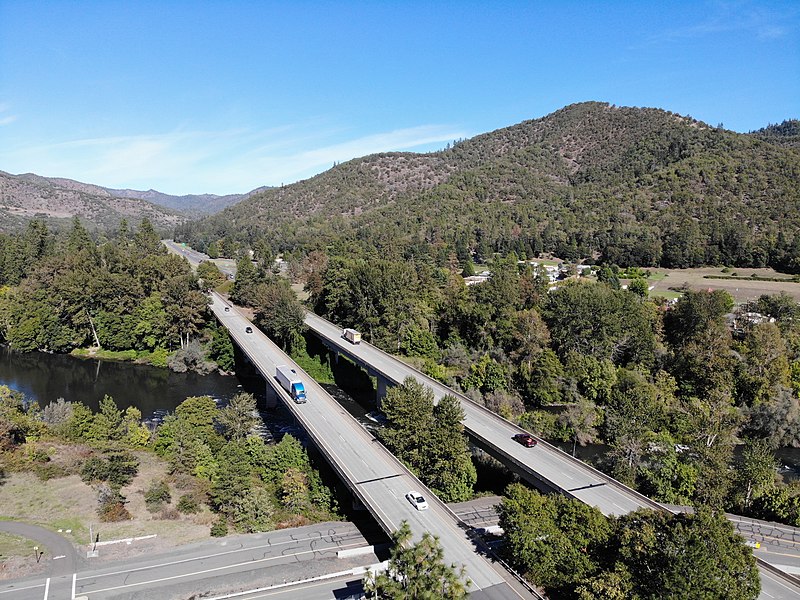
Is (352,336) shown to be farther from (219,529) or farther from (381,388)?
(219,529)

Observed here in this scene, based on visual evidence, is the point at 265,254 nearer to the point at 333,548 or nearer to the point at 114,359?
the point at 114,359

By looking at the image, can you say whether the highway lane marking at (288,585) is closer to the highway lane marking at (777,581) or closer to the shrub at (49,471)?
the shrub at (49,471)

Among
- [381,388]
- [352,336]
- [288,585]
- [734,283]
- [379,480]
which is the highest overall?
A: [734,283]

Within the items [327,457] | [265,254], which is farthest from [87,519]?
[265,254]

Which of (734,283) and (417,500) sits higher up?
(734,283)

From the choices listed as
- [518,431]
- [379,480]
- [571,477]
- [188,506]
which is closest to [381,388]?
[518,431]

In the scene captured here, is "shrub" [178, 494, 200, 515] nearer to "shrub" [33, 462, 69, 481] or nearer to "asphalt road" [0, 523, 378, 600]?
"asphalt road" [0, 523, 378, 600]

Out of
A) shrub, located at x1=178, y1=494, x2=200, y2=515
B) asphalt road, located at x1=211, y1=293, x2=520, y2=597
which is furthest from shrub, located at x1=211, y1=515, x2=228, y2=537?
asphalt road, located at x1=211, y1=293, x2=520, y2=597
